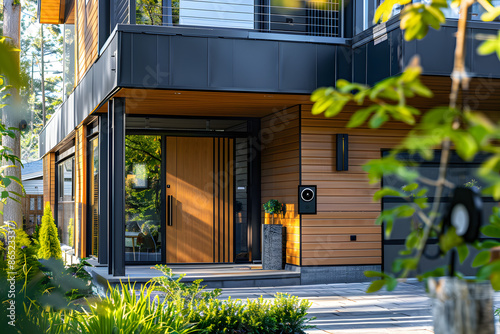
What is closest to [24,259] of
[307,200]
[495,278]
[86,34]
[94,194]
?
[495,278]

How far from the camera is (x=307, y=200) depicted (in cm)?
874

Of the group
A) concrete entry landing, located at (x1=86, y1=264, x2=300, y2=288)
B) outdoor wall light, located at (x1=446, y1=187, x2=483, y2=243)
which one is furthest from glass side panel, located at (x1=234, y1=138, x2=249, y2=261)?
outdoor wall light, located at (x1=446, y1=187, x2=483, y2=243)

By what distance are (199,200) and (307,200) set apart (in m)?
2.44

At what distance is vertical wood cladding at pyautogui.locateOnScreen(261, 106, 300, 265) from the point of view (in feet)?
29.4

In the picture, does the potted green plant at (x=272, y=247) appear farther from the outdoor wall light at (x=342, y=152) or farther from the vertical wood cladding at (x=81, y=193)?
the vertical wood cladding at (x=81, y=193)

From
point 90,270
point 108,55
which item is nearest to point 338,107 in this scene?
point 108,55

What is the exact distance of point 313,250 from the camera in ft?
29.0

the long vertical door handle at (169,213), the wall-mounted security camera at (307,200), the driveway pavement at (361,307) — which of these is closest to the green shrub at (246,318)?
the driveway pavement at (361,307)

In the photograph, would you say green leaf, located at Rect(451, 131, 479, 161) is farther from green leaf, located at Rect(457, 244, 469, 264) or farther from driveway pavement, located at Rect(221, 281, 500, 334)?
driveway pavement, located at Rect(221, 281, 500, 334)

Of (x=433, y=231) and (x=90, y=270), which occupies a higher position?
(x=433, y=231)

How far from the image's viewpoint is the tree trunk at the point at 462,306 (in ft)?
2.88

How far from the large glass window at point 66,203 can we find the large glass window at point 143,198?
3338 mm

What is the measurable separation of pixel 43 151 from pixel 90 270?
422 inches

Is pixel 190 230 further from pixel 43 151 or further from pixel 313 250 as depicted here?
pixel 43 151
